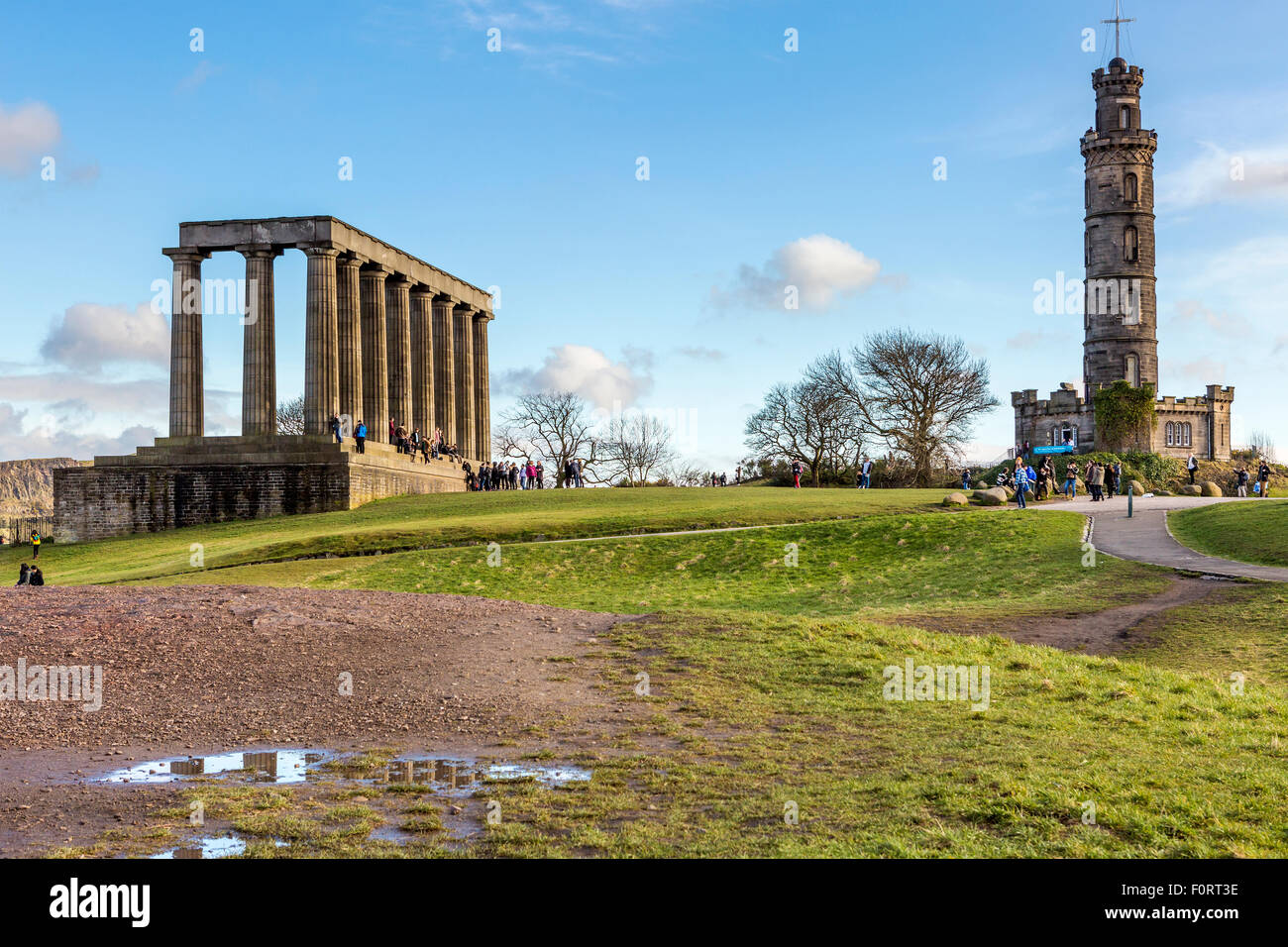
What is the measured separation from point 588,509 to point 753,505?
6.57 metres

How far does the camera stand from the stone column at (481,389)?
7806 cm

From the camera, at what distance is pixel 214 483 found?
54.2 metres

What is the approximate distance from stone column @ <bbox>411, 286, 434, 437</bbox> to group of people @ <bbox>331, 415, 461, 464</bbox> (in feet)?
2.84

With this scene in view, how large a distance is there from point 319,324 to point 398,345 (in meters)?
9.25

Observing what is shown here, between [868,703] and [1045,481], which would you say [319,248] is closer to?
[1045,481]

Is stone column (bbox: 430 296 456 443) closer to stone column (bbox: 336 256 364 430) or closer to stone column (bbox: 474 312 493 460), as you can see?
stone column (bbox: 474 312 493 460)

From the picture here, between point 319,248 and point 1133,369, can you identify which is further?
point 1133,369

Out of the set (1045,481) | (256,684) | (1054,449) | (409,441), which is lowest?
A: (256,684)

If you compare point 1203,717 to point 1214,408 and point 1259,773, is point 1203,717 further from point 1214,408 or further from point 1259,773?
point 1214,408
